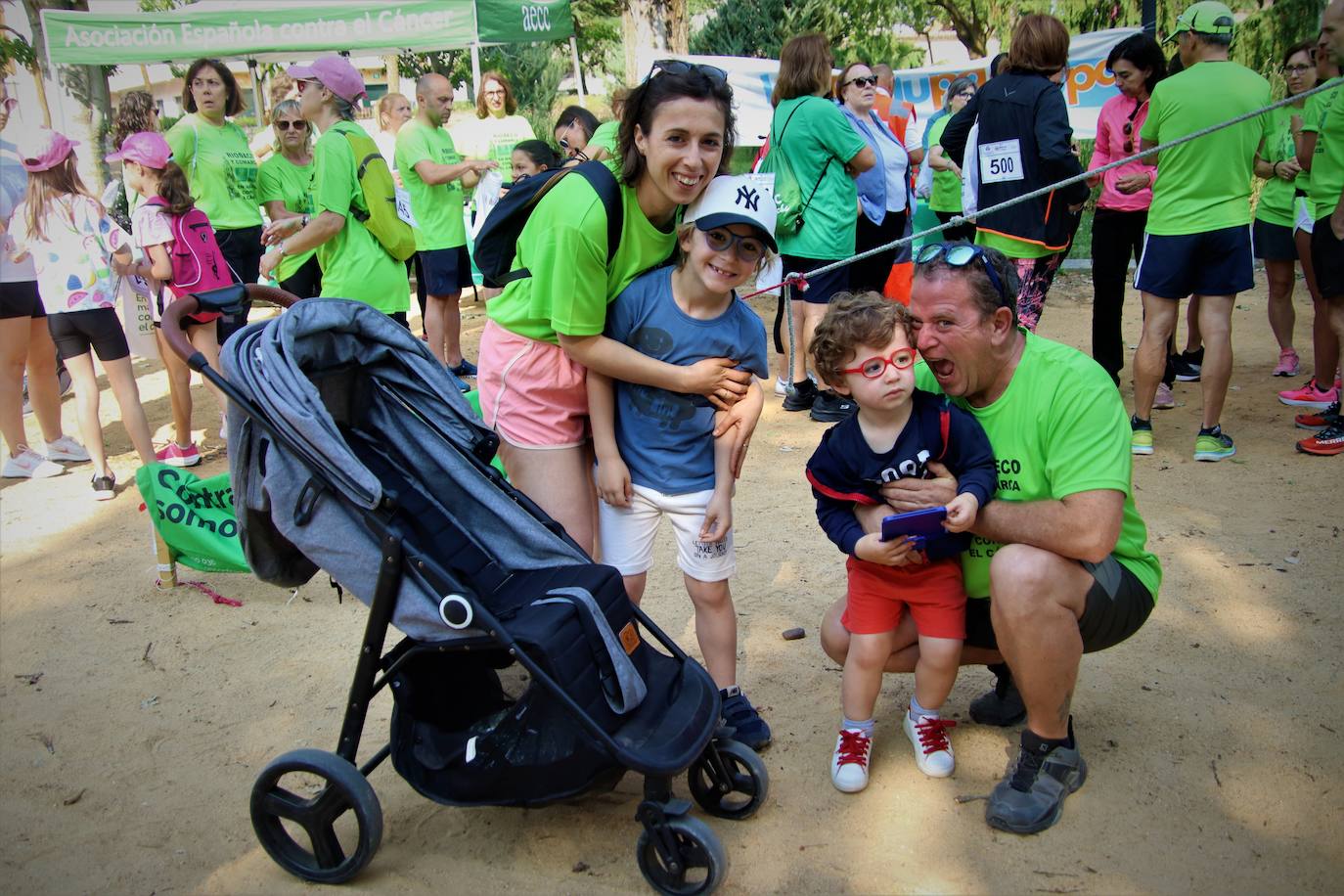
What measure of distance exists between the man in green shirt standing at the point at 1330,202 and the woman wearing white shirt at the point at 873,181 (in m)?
2.21

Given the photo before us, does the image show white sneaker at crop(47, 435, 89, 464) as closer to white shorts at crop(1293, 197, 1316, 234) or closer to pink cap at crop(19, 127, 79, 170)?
Result: pink cap at crop(19, 127, 79, 170)

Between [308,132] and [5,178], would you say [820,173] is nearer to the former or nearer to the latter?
[308,132]

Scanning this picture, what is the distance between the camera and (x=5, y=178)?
19.7 feet

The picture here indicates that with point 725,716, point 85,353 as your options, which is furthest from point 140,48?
point 725,716

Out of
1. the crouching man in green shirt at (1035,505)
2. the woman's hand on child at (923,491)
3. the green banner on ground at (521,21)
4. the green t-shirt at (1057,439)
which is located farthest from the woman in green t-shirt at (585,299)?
the green banner on ground at (521,21)

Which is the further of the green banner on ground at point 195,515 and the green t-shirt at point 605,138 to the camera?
the green t-shirt at point 605,138

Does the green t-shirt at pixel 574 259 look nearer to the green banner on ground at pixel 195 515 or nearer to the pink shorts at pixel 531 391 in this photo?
the pink shorts at pixel 531 391

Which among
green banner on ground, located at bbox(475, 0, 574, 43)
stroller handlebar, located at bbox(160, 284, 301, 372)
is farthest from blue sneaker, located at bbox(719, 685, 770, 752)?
green banner on ground, located at bbox(475, 0, 574, 43)

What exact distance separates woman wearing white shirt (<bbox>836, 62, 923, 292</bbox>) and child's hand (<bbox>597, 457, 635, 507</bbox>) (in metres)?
3.73

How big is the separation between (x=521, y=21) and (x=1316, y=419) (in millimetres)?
8980

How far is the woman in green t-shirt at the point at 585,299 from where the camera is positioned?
2619 mm

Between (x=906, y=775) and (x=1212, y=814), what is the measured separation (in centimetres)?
75

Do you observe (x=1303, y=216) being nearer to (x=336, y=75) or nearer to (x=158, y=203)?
(x=336, y=75)

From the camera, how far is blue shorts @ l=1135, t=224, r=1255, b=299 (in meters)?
5.00
